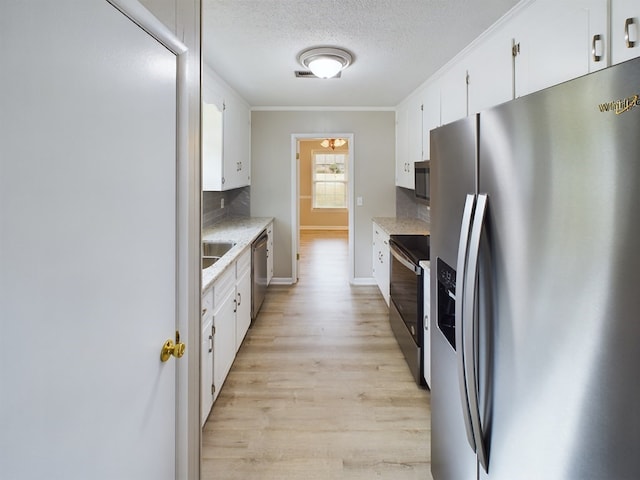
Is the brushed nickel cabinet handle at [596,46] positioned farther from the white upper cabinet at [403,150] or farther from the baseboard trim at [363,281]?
the baseboard trim at [363,281]

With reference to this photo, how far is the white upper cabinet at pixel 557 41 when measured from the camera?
1469 mm

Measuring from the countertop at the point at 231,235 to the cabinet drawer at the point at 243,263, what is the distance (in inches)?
3.0

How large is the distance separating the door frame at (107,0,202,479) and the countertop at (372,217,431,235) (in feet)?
9.00

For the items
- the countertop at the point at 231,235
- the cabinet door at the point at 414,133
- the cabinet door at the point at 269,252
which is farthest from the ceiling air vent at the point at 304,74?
the cabinet door at the point at 269,252

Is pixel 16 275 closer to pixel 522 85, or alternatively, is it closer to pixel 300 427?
pixel 300 427

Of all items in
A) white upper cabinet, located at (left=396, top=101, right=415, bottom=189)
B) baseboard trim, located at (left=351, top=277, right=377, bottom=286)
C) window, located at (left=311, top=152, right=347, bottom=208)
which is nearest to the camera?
white upper cabinet, located at (left=396, top=101, right=415, bottom=189)

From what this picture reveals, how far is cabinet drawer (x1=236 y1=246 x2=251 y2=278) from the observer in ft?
9.95

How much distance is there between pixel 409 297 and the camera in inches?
113

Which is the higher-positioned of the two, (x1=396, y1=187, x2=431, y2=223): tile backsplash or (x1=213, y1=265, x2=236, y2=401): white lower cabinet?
(x1=396, y1=187, x2=431, y2=223): tile backsplash

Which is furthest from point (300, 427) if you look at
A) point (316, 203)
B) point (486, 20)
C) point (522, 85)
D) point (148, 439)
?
point (316, 203)

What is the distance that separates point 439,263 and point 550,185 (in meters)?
0.77

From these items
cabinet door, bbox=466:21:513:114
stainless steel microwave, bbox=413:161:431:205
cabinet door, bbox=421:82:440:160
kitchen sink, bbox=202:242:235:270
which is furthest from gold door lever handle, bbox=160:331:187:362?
cabinet door, bbox=421:82:440:160

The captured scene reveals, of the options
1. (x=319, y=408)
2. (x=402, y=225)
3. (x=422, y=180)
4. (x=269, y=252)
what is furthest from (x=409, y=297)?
(x=269, y=252)

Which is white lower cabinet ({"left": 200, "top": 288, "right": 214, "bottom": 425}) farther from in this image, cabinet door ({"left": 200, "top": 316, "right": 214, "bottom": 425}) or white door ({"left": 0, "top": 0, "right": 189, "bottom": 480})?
white door ({"left": 0, "top": 0, "right": 189, "bottom": 480})
